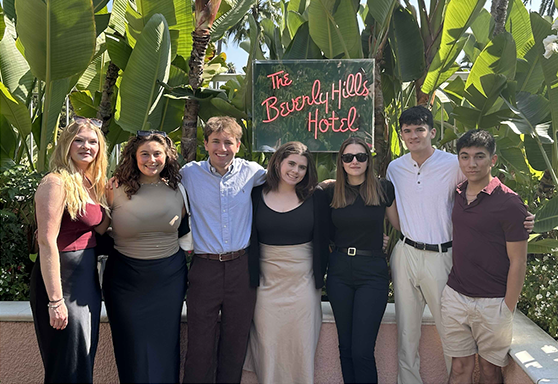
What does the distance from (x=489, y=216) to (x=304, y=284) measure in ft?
3.88

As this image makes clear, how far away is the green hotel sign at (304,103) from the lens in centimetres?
377

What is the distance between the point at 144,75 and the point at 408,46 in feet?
7.97

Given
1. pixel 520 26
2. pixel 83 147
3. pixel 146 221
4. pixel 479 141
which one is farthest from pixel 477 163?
pixel 520 26

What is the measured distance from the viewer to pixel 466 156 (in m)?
2.60

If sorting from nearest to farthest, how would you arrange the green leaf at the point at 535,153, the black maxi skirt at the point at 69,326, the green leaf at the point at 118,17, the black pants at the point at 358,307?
the black maxi skirt at the point at 69,326 → the black pants at the point at 358,307 → the green leaf at the point at 535,153 → the green leaf at the point at 118,17

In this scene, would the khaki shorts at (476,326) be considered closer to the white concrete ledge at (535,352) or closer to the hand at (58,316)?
the white concrete ledge at (535,352)

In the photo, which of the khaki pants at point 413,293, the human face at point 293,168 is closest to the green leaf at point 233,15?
the human face at point 293,168

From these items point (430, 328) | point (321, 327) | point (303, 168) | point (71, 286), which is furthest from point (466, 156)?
point (71, 286)

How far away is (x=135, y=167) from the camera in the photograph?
8.59 feet

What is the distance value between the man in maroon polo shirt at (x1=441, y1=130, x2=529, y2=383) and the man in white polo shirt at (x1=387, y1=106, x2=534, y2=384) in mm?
126

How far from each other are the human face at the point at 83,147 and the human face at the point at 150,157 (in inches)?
10.0

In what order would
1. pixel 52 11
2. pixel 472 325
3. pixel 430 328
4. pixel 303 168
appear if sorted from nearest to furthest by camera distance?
pixel 472 325
pixel 303 168
pixel 430 328
pixel 52 11

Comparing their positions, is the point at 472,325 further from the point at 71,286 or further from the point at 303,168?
the point at 71,286

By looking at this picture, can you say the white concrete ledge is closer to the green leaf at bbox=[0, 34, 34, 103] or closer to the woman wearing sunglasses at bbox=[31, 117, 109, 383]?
the woman wearing sunglasses at bbox=[31, 117, 109, 383]
